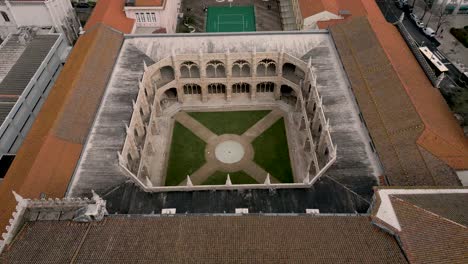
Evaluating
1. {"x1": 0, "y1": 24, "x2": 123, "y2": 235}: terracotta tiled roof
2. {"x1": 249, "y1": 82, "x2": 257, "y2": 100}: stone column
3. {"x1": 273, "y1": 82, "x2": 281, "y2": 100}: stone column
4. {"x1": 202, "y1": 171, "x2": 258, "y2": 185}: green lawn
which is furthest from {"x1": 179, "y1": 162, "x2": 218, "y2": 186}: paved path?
{"x1": 273, "y1": 82, "x2": 281, "y2": 100}: stone column

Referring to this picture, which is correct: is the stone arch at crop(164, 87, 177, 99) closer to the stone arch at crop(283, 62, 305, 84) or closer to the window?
the stone arch at crop(283, 62, 305, 84)

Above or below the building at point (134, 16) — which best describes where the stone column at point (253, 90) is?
below

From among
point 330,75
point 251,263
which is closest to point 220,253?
point 251,263

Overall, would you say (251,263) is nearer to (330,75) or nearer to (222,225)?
(222,225)

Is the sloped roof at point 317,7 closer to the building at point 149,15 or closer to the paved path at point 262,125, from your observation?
the paved path at point 262,125

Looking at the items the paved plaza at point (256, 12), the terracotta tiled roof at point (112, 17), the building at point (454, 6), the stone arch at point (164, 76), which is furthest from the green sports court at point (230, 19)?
the building at point (454, 6)

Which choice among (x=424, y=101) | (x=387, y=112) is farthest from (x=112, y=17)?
(x=424, y=101)
